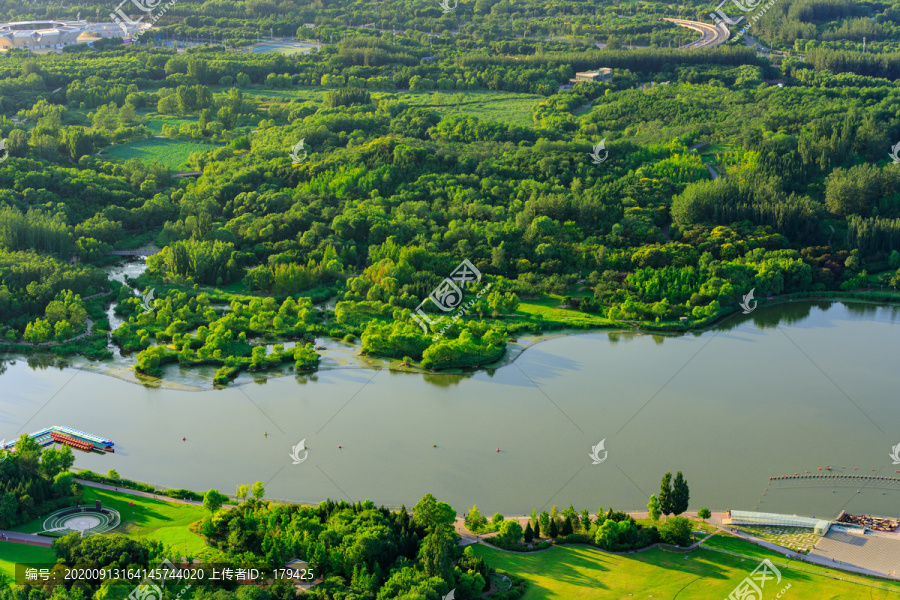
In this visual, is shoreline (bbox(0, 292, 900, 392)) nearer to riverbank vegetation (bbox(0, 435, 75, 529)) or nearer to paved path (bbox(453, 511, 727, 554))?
riverbank vegetation (bbox(0, 435, 75, 529))

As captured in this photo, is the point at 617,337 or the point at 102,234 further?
the point at 102,234

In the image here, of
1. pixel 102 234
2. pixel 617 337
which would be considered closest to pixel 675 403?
pixel 617 337

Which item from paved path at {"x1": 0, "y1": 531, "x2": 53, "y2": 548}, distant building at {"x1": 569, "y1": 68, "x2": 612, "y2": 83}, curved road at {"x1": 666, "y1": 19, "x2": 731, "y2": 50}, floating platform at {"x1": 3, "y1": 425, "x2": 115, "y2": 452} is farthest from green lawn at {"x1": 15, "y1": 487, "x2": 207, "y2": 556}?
curved road at {"x1": 666, "y1": 19, "x2": 731, "y2": 50}

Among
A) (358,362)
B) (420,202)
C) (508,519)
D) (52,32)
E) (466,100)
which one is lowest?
(508,519)

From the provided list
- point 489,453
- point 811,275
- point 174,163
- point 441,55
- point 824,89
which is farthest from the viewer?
point 441,55

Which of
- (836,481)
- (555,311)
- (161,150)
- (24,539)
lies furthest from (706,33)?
(24,539)

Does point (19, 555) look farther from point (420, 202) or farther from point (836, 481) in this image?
point (420, 202)

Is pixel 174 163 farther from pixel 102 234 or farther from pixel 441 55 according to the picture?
pixel 441 55
